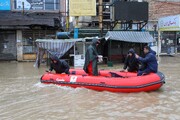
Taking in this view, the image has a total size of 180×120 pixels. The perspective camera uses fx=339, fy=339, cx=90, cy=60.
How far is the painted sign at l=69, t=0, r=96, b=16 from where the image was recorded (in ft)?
79.8

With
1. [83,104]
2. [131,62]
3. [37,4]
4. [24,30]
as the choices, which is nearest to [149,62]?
[131,62]

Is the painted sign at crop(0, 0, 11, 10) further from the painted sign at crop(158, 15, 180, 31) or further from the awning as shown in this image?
the painted sign at crop(158, 15, 180, 31)

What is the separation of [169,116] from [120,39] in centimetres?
1482

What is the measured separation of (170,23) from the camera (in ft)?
88.8

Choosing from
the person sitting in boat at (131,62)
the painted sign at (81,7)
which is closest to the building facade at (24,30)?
the painted sign at (81,7)

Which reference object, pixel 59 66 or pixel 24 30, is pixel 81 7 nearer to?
pixel 24 30

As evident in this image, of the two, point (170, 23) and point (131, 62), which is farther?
point (170, 23)

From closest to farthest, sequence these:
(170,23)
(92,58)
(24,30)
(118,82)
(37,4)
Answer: (118,82) < (92,58) < (170,23) < (24,30) < (37,4)

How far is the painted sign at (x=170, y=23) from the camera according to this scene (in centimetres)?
2609

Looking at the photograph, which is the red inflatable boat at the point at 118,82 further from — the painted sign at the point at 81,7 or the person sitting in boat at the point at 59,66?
the painted sign at the point at 81,7

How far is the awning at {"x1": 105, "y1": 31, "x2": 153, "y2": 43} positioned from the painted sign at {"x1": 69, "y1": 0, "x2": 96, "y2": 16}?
Answer: 2.53m

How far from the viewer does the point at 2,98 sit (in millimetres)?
10656

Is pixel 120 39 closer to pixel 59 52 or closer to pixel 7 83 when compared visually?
pixel 59 52

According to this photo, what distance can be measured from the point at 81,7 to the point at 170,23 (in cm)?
756
